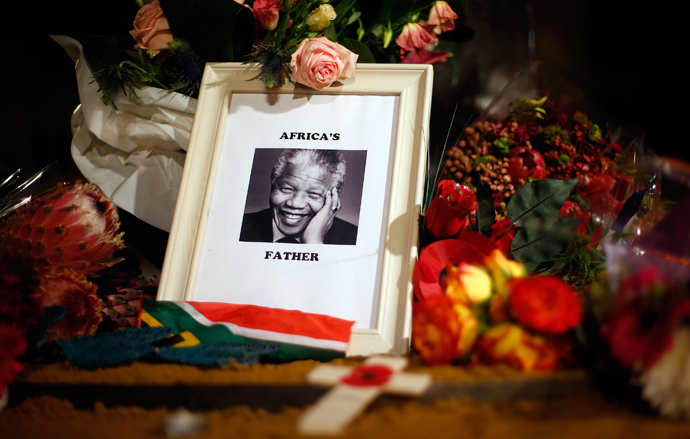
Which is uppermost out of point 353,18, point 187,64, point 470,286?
point 353,18

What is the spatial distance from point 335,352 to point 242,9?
2.09 ft

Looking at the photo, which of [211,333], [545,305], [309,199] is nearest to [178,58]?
[309,199]

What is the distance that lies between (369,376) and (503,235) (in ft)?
1.30

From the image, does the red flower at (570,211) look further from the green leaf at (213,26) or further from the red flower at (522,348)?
the green leaf at (213,26)

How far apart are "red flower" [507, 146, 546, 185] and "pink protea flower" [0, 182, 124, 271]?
2.44 ft

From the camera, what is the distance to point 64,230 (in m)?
0.79

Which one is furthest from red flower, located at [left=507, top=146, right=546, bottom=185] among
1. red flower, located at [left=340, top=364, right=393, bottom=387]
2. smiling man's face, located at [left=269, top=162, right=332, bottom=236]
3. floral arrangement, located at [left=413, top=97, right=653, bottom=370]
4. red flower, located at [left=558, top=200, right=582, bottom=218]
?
red flower, located at [left=340, top=364, right=393, bottom=387]

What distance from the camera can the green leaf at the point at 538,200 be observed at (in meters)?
0.72

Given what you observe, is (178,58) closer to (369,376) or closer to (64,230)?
(64,230)

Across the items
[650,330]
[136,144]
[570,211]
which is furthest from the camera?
[136,144]

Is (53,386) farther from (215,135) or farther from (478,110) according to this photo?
(478,110)

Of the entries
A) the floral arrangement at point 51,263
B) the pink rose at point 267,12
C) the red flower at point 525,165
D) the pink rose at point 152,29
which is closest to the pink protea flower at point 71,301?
the floral arrangement at point 51,263

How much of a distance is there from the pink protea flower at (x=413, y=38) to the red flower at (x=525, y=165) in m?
0.30

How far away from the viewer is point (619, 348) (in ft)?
1.36
